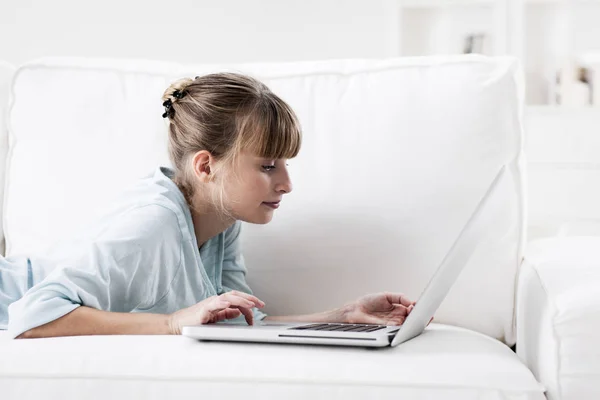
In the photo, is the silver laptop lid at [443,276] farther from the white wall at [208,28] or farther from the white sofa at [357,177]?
the white wall at [208,28]

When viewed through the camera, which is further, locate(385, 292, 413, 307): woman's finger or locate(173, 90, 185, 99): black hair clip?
locate(173, 90, 185, 99): black hair clip

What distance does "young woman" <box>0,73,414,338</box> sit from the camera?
1.13 m

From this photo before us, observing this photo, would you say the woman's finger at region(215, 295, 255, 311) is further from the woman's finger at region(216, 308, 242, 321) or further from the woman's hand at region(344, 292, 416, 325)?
the woman's hand at region(344, 292, 416, 325)

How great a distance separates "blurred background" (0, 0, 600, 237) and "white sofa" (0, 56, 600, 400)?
2011mm

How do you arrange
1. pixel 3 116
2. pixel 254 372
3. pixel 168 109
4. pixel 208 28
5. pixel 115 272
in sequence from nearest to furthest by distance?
pixel 254 372 < pixel 115 272 < pixel 168 109 < pixel 3 116 < pixel 208 28

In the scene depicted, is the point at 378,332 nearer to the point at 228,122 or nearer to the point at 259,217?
the point at 259,217

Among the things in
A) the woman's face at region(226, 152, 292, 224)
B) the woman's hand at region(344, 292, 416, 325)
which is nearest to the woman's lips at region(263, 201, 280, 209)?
the woman's face at region(226, 152, 292, 224)

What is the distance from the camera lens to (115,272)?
116 cm

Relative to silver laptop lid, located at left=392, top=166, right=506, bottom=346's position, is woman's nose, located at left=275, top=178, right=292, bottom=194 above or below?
above

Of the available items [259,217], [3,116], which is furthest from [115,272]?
[3,116]

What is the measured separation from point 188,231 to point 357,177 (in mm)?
313

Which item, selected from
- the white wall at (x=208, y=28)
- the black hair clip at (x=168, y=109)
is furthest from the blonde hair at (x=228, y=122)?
the white wall at (x=208, y=28)

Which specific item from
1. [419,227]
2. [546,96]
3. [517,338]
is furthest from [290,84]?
[546,96]

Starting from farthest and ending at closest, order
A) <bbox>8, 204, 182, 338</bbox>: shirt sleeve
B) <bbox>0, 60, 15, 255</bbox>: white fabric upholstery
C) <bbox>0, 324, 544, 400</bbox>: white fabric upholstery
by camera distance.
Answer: <bbox>0, 60, 15, 255</bbox>: white fabric upholstery
<bbox>8, 204, 182, 338</bbox>: shirt sleeve
<bbox>0, 324, 544, 400</bbox>: white fabric upholstery
